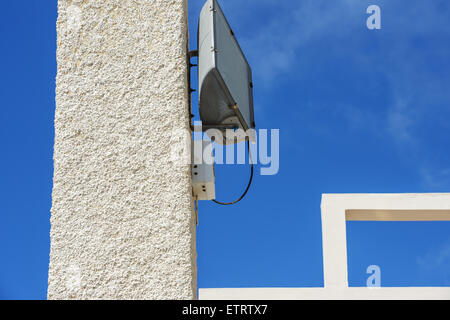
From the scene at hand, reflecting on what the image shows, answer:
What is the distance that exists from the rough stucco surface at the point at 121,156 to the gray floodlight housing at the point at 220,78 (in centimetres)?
13

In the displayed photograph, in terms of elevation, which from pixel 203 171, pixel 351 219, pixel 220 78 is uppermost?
pixel 220 78

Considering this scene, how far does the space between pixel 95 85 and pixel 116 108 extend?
0.16m

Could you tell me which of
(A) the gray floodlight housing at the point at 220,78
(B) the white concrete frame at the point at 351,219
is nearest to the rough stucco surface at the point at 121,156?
(A) the gray floodlight housing at the point at 220,78

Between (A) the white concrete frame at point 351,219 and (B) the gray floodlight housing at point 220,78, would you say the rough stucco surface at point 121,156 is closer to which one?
(B) the gray floodlight housing at point 220,78

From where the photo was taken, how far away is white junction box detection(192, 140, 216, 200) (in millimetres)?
2700

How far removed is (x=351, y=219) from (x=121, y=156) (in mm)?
4060

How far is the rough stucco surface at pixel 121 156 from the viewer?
236cm

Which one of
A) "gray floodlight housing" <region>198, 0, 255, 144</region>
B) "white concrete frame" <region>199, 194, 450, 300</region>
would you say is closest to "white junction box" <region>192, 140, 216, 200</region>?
"gray floodlight housing" <region>198, 0, 255, 144</region>

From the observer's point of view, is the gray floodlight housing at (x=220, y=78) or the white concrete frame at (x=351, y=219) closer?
the gray floodlight housing at (x=220, y=78)

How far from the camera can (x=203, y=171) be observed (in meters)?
2.71

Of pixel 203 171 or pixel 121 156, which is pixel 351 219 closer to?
pixel 203 171

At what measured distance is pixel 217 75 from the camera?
2.66 m

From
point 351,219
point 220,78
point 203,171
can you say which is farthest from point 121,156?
point 351,219
